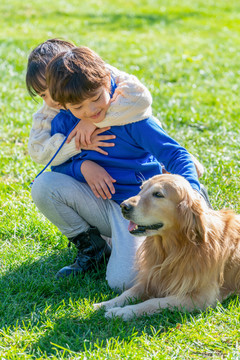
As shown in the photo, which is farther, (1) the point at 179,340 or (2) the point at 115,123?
(2) the point at 115,123

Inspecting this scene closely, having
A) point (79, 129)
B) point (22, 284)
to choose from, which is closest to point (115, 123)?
point (79, 129)

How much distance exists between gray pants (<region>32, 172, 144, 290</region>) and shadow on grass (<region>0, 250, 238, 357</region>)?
0.22m

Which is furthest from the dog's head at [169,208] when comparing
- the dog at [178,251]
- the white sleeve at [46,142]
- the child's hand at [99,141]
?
the white sleeve at [46,142]

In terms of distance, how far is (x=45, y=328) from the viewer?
298cm

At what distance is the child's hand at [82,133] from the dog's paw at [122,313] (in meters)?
1.13

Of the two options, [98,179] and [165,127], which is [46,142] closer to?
[98,179]

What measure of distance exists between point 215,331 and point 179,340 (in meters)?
0.22

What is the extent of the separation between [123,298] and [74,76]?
134cm

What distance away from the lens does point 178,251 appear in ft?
9.77

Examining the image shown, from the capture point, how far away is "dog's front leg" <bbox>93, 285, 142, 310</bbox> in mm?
3131

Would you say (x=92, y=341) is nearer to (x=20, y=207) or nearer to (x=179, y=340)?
(x=179, y=340)

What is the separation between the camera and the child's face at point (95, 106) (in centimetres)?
329

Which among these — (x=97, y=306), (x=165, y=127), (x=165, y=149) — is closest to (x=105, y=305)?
(x=97, y=306)

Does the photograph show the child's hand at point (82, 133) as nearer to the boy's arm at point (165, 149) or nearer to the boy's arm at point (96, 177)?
the boy's arm at point (96, 177)
